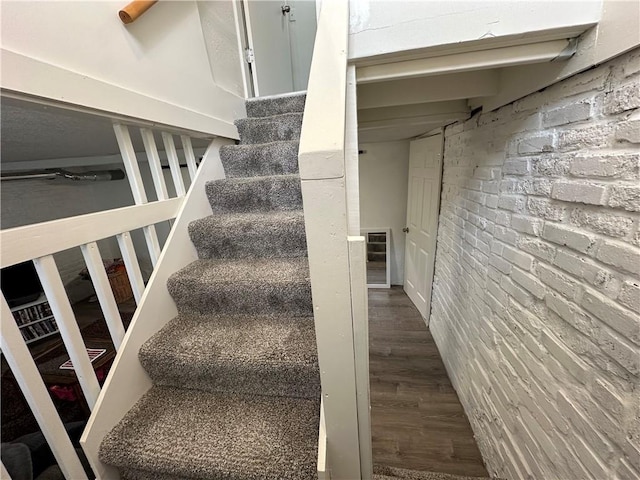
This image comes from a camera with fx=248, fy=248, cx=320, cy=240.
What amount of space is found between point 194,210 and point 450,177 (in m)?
2.03

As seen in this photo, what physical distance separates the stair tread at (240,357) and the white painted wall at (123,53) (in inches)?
37.4

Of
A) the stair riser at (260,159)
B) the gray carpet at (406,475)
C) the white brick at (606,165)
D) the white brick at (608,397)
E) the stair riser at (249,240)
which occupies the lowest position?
the gray carpet at (406,475)

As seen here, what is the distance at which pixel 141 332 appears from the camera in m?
1.05

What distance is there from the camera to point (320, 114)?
0.60 meters

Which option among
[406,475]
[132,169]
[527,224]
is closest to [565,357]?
[527,224]

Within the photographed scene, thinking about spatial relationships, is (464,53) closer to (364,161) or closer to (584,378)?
(584,378)

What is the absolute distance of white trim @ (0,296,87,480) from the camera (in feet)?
2.16

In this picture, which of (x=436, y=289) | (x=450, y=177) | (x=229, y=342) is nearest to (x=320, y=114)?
(x=229, y=342)

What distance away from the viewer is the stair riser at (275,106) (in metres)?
1.88

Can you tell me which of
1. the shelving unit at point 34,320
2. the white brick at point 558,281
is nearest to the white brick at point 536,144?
the white brick at point 558,281

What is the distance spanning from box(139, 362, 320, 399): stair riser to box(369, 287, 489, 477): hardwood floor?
1167 millimetres

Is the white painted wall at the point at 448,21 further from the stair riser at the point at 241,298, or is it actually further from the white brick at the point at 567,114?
the stair riser at the point at 241,298

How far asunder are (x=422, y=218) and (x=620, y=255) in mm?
2273

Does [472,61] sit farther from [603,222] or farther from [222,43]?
[222,43]
